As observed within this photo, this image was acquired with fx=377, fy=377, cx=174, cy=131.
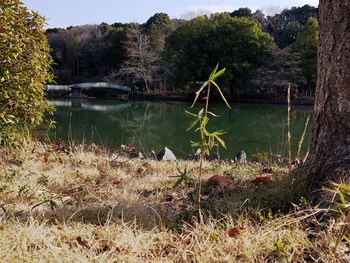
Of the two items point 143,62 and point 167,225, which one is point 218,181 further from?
point 143,62

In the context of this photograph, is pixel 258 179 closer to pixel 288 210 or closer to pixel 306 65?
pixel 288 210

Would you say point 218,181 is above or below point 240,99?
above

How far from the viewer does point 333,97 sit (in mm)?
1883

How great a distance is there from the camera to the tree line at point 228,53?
70.7ft

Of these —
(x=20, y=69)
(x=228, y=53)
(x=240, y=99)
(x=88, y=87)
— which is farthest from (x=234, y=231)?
(x=88, y=87)

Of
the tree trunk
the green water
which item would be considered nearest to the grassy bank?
the tree trunk

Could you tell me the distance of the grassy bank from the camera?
4.56 ft

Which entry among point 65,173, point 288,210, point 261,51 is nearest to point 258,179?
point 288,210

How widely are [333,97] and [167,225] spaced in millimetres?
1036

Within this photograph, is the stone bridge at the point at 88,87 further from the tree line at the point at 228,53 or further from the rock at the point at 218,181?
the rock at the point at 218,181

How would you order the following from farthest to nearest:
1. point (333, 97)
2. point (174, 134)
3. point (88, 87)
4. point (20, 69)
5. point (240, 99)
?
point (88, 87)
point (240, 99)
point (174, 134)
point (20, 69)
point (333, 97)

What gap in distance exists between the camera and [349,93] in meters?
1.84

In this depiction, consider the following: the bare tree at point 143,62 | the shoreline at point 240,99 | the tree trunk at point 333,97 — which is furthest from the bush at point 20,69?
the bare tree at point 143,62

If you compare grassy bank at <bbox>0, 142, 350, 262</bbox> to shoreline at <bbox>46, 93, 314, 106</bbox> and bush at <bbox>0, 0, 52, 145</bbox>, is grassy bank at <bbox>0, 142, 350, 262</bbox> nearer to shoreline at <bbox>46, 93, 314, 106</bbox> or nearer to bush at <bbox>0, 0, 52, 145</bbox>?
bush at <bbox>0, 0, 52, 145</bbox>
